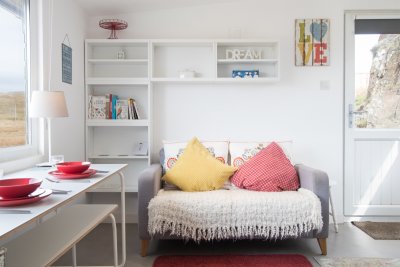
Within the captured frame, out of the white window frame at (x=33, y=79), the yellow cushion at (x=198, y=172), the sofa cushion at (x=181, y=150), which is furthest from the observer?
the sofa cushion at (x=181, y=150)

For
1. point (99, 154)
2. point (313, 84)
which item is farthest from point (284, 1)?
point (99, 154)

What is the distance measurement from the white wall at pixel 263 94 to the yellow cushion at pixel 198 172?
0.60 metres

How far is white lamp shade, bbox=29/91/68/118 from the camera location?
2074 millimetres

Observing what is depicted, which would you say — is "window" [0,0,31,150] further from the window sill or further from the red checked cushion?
the red checked cushion

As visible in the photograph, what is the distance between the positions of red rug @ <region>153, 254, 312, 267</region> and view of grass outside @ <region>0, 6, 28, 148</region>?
4.39 feet

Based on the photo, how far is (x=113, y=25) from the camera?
3.30 meters

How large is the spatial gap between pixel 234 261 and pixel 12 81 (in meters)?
2.00

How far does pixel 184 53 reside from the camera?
11.7ft

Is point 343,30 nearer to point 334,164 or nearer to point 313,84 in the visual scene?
point 313,84

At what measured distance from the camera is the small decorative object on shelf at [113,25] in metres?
3.24

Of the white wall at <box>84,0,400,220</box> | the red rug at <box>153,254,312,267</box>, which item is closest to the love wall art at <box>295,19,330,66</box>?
the white wall at <box>84,0,400,220</box>

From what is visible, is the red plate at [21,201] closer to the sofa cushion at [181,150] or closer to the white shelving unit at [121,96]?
the sofa cushion at [181,150]

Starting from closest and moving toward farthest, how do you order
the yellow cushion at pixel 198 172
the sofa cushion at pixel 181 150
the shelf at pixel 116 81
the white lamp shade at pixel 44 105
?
the white lamp shade at pixel 44 105
the yellow cushion at pixel 198 172
the sofa cushion at pixel 181 150
the shelf at pixel 116 81

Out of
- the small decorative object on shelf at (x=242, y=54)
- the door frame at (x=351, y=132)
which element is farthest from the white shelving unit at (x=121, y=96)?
the door frame at (x=351, y=132)
